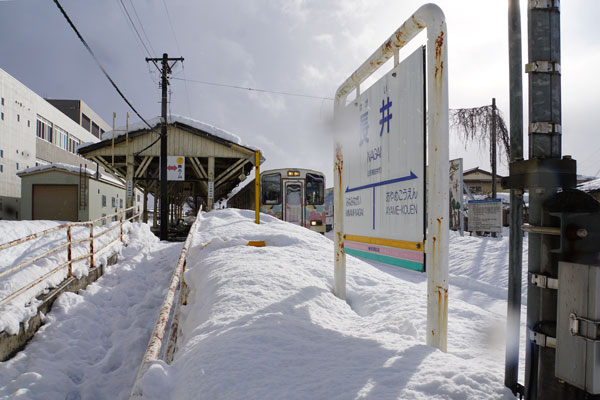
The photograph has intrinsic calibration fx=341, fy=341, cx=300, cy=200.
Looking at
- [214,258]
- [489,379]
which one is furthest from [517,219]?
[214,258]

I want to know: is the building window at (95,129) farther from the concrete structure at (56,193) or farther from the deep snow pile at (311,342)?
the deep snow pile at (311,342)

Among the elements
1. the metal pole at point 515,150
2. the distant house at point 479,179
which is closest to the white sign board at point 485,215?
the metal pole at point 515,150

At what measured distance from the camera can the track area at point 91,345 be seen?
11.9 ft

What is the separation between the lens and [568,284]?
1544mm

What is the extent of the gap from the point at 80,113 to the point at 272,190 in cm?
3679

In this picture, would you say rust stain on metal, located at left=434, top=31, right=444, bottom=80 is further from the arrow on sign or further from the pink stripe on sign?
the pink stripe on sign

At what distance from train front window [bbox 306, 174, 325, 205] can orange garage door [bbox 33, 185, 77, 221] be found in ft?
44.2

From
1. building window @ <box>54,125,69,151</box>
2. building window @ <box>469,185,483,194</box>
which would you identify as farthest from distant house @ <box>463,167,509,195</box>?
building window @ <box>54,125,69,151</box>

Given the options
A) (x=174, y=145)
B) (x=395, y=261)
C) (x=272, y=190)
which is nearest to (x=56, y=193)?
(x=174, y=145)

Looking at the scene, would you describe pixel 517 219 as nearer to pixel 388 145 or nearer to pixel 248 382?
pixel 388 145

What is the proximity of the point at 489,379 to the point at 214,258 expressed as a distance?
13.1ft

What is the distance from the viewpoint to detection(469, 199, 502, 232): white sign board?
1364 cm

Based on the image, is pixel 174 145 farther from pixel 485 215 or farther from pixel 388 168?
pixel 388 168

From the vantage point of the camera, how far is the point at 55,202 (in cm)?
1911
